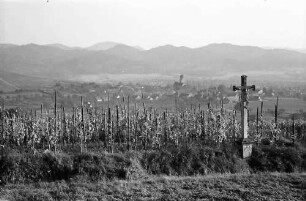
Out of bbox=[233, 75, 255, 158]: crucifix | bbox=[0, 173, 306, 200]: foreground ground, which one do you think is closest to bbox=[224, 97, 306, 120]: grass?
bbox=[233, 75, 255, 158]: crucifix

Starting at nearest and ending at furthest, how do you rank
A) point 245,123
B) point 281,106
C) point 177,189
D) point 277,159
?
point 177,189 < point 277,159 < point 245,123 < point 281,106

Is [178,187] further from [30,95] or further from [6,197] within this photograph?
[30,95]

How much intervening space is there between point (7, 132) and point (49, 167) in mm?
7797

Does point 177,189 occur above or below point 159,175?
above

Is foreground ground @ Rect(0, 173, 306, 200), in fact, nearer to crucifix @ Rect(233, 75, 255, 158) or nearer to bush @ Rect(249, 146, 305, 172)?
bush @ Rect(249, 146, 305, 172)

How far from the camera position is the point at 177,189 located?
53.5 ft

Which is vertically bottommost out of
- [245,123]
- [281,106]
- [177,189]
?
[281,106]

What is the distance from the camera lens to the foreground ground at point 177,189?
15.5 metres

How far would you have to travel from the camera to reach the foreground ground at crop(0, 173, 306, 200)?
15469 mm

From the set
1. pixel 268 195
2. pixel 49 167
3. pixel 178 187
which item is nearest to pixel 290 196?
pixel 268 195

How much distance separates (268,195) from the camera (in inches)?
615

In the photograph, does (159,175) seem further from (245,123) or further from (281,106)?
(281,106)

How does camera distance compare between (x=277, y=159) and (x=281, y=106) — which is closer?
(x=277, y=159)

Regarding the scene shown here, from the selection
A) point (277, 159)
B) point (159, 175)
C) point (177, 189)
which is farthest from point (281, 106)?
point (177, 189)
